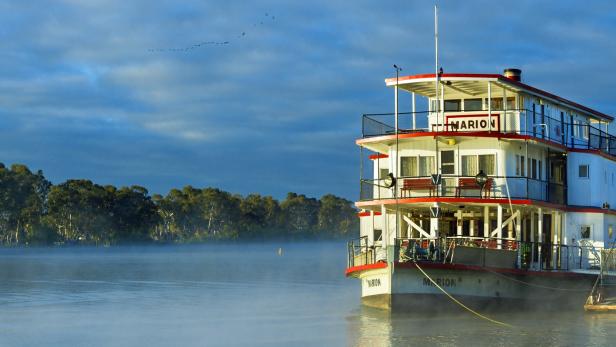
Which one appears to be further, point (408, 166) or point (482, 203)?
point (408, 166)

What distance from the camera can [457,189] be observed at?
1339 inches

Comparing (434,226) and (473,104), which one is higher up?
(473,104)

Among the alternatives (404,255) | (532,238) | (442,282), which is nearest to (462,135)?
(404,255)

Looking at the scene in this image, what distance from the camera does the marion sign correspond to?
3538cm

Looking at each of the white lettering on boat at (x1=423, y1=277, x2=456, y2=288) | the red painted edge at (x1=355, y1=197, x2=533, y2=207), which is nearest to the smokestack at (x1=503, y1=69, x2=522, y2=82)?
the red painted edge at (x1=355, y1=197, x2=533, y2=207)

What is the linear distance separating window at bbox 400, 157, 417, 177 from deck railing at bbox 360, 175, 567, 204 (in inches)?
29.9

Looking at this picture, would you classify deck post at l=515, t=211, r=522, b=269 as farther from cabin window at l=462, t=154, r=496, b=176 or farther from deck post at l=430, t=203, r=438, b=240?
deck post at l=430, t=203, r=438, b=240

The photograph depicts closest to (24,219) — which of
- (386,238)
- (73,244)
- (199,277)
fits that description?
(73,244)

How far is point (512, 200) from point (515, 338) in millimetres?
6693

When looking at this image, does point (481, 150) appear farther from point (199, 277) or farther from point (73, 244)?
point (73, 244)

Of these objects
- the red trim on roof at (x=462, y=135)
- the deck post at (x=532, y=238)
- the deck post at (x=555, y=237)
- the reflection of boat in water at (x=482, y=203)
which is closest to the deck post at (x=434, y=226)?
the reflection of boat in water at (x=482, y=203)

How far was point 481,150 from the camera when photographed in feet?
115

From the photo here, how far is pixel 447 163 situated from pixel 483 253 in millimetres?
4997

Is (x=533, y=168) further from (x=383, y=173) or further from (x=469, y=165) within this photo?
(x=383, y=173)
